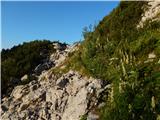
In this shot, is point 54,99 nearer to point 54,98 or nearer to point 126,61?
point 54,98

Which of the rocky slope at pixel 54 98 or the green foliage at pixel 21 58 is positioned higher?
the green foliage at pixel 21 58

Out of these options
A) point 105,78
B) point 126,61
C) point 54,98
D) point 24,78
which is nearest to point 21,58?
point 24,78

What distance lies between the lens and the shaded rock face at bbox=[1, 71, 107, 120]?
17375 mm

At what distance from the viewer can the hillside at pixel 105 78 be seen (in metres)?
14.8

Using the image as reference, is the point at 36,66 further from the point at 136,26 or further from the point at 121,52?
the point at 121,52

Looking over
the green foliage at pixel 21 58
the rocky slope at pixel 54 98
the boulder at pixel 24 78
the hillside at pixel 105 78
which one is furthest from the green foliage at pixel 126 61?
the green foliage at pixel 21 58

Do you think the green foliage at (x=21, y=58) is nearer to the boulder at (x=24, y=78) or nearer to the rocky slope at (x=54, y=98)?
the boulder at (x=24, y=78)

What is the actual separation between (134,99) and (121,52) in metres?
4.81

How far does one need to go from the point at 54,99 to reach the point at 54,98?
0.28ft

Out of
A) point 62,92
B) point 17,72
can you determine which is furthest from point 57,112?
point 17,72

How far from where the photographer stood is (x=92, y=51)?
2123 cm

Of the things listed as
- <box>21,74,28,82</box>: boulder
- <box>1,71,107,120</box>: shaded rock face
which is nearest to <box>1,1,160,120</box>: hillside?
<box>1,71,107,120</box>: shaded rock face

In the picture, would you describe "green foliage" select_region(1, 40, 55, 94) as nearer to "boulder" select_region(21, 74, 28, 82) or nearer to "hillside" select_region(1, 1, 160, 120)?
"hillside" select_region(1, 1, 160, 120)

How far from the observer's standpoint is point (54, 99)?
19188 millimetres
